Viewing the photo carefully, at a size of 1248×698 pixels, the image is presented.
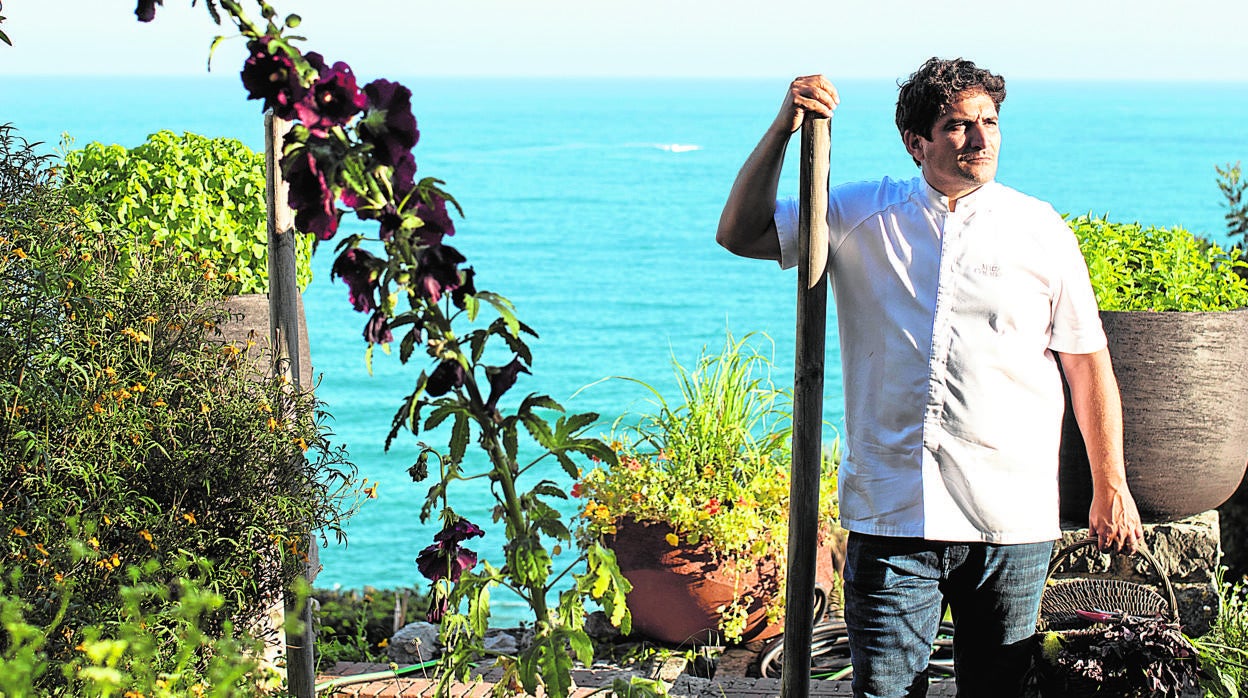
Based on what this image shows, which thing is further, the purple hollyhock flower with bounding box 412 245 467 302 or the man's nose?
the man's nose

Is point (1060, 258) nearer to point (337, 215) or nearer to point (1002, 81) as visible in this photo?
point (1002, 81)

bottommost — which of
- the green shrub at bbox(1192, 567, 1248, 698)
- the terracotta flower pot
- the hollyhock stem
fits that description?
the terracotta flower pot

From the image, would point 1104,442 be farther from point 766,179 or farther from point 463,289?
point 463,289

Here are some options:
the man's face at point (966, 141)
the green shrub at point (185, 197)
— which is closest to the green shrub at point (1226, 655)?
the man's face at point (966, 141)

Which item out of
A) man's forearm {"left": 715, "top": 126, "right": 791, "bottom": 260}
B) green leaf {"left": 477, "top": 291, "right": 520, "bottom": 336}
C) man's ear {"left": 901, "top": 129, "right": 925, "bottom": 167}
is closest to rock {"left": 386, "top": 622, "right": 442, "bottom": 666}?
man's forearm {"left": 715, "top": 126, "right": 791, "bottom": 260}

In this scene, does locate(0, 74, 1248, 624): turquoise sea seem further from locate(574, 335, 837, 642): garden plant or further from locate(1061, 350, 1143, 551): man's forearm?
locate(1061, 350, 1143, 551): man's forearm

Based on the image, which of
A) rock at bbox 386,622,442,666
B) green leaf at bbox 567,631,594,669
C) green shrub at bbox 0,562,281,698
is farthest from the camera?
rock at bbox 386,622,442,666

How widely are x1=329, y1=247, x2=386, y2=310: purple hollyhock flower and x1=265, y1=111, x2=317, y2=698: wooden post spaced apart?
1.22m

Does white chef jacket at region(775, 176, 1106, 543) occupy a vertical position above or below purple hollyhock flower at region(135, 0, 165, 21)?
below

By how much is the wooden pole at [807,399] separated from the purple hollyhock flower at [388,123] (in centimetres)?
103

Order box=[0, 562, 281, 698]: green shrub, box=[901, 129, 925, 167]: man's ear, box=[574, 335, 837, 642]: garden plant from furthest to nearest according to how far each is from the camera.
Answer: box=[574, 335, 837, 642]: garden plant < box=[901, 129, 925, 167]: man's ear < box=[0, 562, 281, 698]: green shrub

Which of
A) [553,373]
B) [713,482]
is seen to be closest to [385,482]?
[553,373]

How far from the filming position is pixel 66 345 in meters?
2.30

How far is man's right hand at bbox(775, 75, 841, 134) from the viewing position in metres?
2.11
